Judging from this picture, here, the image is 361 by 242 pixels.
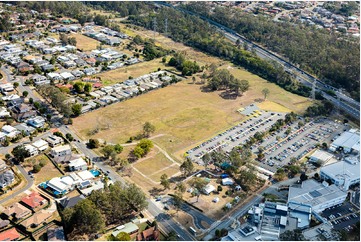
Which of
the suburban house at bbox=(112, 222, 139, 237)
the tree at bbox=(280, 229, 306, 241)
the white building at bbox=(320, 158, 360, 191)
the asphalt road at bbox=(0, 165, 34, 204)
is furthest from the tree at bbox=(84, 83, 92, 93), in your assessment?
the tree at bbox=(280, 229, 306, 241)

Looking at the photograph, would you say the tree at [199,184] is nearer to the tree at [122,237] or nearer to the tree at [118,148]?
the tree at [122,237]

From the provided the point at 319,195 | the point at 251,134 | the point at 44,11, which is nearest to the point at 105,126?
the point at 251,134

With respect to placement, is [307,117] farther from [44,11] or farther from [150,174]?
[44,11]

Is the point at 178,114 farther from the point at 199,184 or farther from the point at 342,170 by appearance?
the point at 342,170

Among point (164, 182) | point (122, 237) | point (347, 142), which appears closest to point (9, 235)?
point (122, 237)

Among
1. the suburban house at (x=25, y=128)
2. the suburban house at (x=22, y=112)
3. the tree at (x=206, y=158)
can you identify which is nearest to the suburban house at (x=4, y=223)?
the suburban house at (x=25, y=128)

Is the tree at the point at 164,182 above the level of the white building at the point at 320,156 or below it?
above

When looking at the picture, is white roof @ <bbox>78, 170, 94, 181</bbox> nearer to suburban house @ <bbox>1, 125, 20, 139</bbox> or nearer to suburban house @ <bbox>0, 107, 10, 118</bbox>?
suburban house @ <bbox>1, 125, 20, 139</bbox>
